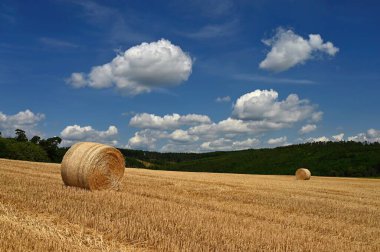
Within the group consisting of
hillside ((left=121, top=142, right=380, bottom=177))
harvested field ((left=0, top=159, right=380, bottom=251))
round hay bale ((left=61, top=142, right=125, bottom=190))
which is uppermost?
hillside ((left=121, top=142, right=380, bottom=177))

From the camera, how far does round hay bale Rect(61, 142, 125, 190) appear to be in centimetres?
1419

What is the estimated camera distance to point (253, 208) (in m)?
11.4

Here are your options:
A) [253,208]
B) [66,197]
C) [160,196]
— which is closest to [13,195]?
[66,197]

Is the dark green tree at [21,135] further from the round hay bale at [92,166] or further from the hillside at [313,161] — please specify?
the round hay bale at [92,166]

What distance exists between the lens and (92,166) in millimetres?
14484

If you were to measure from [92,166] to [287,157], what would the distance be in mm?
72153

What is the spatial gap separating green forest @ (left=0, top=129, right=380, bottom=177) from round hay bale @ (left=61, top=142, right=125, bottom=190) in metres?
49.9

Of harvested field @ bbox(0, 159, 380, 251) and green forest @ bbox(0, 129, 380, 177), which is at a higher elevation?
green forest @ bbox(0, 129, 380, 177)

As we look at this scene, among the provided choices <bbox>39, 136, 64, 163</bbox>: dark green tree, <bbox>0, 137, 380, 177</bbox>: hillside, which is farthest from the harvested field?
<bbox>39, 136, 64, 163</bbox>: dark green tree

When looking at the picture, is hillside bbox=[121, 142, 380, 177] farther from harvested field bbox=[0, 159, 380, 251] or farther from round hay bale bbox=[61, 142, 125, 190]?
harvested field bbox=[0, 159, 380, 251]

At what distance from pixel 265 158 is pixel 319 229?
79583 mm

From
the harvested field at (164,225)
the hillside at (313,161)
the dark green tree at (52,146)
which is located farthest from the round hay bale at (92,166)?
the dark green tree at (52,146)

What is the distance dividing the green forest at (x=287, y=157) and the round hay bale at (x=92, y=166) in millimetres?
49925

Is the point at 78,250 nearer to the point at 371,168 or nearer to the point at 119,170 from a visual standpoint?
the point at 119,170
